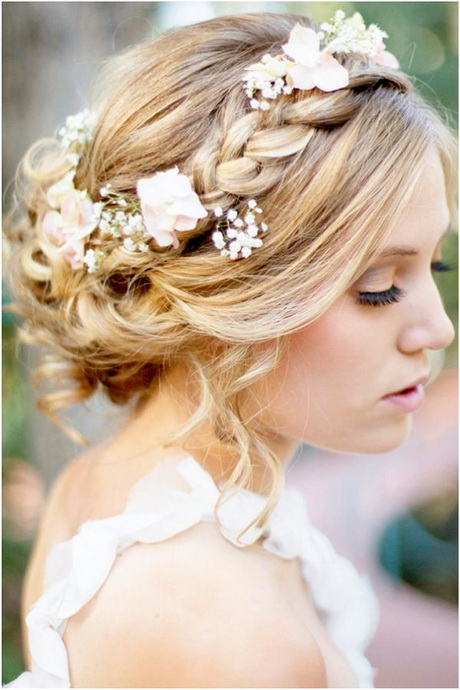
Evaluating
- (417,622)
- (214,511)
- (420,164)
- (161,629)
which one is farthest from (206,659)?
(417,622)

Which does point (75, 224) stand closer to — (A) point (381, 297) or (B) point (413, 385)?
(A) point (381, 297)

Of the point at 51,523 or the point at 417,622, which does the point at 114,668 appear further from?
the point at 417,622

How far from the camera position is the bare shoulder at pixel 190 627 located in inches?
40.0

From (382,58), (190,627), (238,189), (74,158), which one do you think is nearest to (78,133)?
(74,158)

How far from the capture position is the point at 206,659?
1.02 m

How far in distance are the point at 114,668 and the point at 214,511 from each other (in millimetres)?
280

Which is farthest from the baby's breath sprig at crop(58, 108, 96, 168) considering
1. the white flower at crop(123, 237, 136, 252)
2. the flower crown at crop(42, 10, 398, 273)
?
the white flower at crop(123, 237, 136, 252)

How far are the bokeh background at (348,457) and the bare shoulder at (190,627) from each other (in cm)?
57

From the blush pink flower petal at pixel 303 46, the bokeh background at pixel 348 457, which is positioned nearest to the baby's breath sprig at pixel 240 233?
the blush pink flower petal at pixel 303 46

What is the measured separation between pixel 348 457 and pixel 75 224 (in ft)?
8.00

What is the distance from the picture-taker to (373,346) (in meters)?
1.17

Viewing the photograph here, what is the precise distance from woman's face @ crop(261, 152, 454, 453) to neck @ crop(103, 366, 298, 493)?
0.10 meters

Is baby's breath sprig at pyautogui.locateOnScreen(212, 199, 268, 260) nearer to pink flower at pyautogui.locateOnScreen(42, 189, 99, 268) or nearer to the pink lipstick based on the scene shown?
pink flower at pyautogui.locateOnScreen(42, 189, 99, 268)

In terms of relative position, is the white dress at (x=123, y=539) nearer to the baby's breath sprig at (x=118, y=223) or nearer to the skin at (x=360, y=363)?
the skin at (x=360, y=363)
